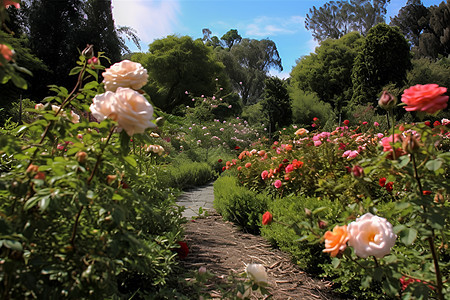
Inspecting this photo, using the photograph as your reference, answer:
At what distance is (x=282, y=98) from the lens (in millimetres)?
12859

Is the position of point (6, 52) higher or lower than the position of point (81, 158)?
higher

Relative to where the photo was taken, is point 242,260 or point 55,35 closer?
point 242,260

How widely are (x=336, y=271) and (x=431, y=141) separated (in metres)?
1.35

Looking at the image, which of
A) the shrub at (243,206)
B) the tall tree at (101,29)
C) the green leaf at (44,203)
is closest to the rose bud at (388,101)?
the green leaf at (44,203)

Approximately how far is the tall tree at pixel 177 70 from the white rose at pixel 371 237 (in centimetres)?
2344

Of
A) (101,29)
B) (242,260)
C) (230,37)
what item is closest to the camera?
(242,260)

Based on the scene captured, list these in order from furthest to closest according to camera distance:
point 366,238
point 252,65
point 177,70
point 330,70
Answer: point 252,65
point 177,70
point 330,70
point 366,238

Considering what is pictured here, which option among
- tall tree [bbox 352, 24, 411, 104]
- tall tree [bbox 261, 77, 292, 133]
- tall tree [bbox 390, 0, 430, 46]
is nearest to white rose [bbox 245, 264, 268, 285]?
tall tree [bbox 261, 77, 292, 133]

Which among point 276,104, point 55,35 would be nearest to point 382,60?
point 276,104

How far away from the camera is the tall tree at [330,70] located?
23688 mm

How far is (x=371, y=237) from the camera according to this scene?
1.10m

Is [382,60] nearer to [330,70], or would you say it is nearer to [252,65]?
[330,70]

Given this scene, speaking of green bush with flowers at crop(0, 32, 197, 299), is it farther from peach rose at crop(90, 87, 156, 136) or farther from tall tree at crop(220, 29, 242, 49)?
tall tree at crop(220, 29, 242, 49)

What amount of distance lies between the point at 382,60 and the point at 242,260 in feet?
59.0
